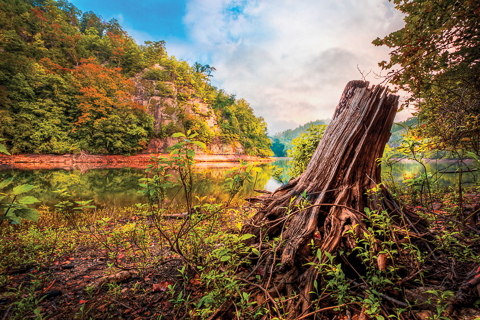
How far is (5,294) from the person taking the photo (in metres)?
2.02

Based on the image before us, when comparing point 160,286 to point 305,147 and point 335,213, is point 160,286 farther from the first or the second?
point 305,147

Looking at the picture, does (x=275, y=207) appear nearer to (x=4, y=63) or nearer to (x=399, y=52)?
(x=399, y=52)

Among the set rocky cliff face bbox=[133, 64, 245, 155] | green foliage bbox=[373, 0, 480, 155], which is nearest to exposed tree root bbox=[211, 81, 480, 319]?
green foliage bbox=[373, 0, 480, 155]

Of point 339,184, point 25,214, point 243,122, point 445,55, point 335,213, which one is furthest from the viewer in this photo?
point 243,122

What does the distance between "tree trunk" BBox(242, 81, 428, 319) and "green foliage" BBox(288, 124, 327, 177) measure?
3.34 feet

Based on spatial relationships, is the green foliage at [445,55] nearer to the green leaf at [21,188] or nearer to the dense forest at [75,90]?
the green leaf at [21,188]

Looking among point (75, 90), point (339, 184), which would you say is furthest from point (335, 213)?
point (75, 90)

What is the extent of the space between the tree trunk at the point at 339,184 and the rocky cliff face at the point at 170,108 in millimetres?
31640

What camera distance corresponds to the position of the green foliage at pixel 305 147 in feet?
13.1

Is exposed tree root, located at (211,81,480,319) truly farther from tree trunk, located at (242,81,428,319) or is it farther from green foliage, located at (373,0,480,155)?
green foliage, located at (373,0,480,155)

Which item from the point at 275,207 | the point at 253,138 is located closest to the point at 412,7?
the point at 275,207

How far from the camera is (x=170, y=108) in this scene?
36.8 meters

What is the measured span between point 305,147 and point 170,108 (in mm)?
38195

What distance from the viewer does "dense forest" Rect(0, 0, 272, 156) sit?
69.3ft
